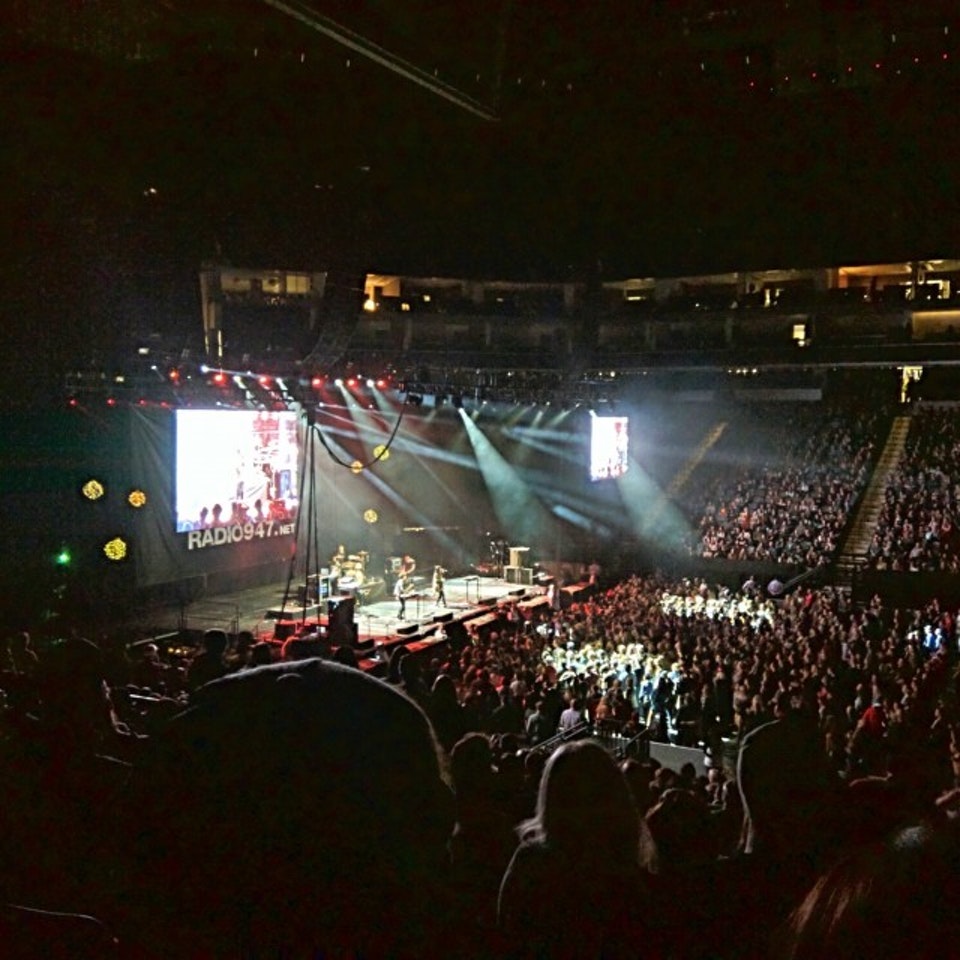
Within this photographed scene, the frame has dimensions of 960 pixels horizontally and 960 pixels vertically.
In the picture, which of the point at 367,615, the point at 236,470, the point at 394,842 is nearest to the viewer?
the point at 394,842

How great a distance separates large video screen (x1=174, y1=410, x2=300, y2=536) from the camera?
17.8 metres

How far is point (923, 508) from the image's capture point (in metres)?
21.4

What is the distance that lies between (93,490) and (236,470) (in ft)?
11.4

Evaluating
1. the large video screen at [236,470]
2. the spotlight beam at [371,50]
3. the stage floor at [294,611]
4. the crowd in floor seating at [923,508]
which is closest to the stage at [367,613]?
the stage floor at [294,611]

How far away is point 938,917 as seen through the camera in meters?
0.83

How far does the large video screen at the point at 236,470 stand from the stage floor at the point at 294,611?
1845 millimetres

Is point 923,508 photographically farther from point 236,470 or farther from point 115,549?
point 115,549

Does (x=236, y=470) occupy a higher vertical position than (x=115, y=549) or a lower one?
higher

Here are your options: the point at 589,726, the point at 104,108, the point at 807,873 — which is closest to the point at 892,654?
the point at 589,726

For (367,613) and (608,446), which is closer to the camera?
(367,613)

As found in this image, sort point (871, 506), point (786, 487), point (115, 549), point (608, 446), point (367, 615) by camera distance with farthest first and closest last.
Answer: point (608, 446) < point (786, 487) < point (871, 506) < point (367, 615) < point (115, 549)

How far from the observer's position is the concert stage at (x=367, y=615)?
648 inches

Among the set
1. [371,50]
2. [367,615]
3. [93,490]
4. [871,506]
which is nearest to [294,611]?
[367,615]

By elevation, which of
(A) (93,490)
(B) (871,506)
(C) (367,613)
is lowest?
(C) (367,613)
